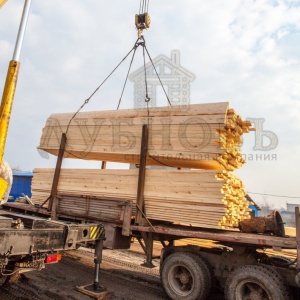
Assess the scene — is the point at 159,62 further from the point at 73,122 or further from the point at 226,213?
the point at 226,213

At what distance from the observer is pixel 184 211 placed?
16.0 feet

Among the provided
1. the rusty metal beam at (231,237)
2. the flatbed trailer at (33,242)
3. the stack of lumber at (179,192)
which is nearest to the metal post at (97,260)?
the flatbed trailer at (33,242)

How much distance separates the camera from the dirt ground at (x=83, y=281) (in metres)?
4.85

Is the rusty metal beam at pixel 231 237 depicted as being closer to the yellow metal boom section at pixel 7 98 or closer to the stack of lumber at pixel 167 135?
the stack of lumber at pixel 167 135

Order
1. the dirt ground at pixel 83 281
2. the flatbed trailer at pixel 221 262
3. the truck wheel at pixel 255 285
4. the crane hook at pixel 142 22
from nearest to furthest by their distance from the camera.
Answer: the truck wheel at pixel 255 285
the flatbed trailer at pixel 221 262
the dirt ground at pixel 83 281
the crane hook at pixel 142 22

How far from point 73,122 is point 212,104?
137 inches

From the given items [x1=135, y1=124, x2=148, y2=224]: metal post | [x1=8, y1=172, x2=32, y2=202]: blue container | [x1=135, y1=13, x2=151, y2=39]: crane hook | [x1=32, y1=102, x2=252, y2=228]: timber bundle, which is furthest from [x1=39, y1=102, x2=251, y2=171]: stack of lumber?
[x1=8, y1=172, x2=32, y2=202]: blue container

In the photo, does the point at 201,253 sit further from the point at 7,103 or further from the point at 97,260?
the point at 7,103

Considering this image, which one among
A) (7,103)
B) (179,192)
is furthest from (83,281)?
(7,103)

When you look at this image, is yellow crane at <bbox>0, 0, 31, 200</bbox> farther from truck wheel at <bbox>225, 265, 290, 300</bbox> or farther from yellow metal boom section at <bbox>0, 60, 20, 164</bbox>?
truck wheel at <bbox>225, 265, 290, 300</bbox>

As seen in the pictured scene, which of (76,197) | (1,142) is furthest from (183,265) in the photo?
(1,142)

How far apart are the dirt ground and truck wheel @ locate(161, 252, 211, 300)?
1.42 ft

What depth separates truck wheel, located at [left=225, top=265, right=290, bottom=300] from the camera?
3.93m

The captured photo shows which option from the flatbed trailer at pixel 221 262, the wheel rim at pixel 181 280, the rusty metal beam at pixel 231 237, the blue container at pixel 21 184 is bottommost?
the wheel rim at pixel 181 280
